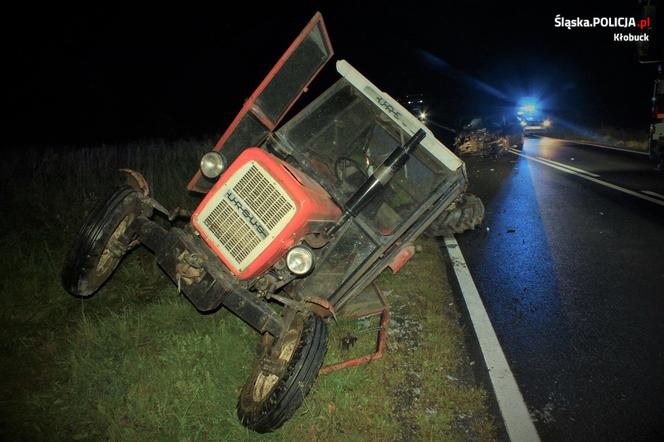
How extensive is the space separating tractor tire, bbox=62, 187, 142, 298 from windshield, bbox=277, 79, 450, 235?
4.94 ft

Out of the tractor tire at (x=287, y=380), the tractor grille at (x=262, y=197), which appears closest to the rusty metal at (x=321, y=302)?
the tractor tire at (x=287, y=380)

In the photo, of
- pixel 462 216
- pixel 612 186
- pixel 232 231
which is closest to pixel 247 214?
pixel 232 231

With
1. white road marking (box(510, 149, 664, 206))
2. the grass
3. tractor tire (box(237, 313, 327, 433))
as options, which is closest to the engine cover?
tractor tire (box(237, 313, 327, 433))

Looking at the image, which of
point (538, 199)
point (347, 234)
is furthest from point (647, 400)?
point (538, 199)

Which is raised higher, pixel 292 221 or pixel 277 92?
pixel 277 92

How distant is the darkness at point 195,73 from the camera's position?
2622 centimetres

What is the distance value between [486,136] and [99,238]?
13291 mm

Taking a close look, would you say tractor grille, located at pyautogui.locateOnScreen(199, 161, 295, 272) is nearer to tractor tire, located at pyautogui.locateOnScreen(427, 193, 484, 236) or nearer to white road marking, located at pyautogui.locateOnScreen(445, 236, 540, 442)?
white road marking, located at pyautogui.locateOnScreen(445, 236, 540, 442)

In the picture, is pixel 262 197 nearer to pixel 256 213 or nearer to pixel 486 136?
pixel 256 213

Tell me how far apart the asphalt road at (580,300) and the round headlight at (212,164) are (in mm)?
2947

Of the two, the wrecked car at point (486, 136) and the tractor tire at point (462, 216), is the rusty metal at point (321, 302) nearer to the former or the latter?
the tractor tire at point (462, 216)

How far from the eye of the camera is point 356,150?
14.9 ft

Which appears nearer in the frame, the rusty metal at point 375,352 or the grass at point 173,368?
the grass at point 173,368

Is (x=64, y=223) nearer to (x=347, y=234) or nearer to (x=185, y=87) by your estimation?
(x=347, y=234)
